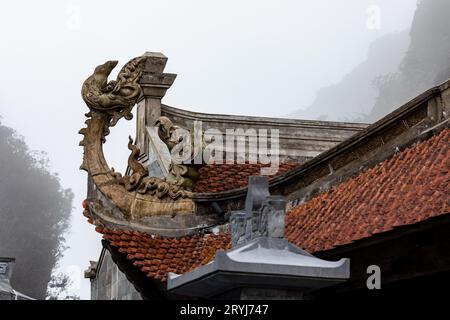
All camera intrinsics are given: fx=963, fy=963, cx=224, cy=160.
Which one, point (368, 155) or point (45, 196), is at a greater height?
point (45, 196)

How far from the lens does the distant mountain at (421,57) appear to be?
65.2 m

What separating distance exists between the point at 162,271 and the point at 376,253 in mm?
4505

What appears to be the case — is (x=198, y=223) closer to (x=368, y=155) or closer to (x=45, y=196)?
(x=368, y=155)

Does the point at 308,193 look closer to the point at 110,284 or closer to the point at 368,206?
the point at 368,206

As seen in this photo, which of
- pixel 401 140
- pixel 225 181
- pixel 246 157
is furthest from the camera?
pixel 246 157

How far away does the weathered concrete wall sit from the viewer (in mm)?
17562

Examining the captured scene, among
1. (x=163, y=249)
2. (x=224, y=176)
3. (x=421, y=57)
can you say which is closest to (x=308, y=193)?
(x=163, y=249)

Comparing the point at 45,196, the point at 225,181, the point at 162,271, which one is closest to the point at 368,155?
the point at 162,271

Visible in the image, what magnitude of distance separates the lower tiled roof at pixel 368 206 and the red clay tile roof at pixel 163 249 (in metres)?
0.01

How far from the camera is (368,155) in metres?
11.6

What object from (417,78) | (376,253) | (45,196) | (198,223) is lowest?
(376,253)

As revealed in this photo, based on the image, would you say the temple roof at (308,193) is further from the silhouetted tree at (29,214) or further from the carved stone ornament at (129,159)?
the silhouetted tree at (29,214)
